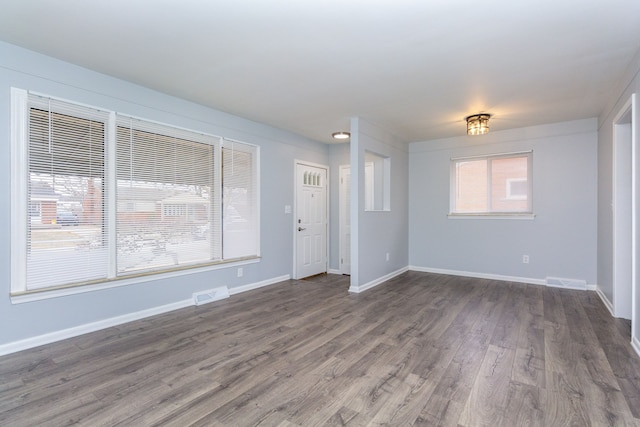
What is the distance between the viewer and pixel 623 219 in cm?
338

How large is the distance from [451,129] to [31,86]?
201 inches

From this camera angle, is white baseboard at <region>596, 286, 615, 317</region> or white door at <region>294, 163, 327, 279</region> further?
white door at <region>294, 163, 327, 279</region>

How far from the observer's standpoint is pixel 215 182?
4.16 meters

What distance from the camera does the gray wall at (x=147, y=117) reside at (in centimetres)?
256

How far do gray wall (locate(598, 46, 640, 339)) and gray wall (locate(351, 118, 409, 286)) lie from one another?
2.72 metres

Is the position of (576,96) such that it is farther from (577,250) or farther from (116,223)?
(116,223)

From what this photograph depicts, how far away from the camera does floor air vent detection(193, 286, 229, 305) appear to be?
12.8 ft

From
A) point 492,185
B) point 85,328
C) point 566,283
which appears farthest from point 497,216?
point 85,328

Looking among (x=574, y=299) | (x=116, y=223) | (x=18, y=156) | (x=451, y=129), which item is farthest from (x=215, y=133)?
(x=574, y=299)

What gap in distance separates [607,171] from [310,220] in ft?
13.6

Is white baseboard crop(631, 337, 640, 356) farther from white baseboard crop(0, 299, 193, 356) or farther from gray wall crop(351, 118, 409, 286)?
white baseboard crop(0, 299, 193, 356)

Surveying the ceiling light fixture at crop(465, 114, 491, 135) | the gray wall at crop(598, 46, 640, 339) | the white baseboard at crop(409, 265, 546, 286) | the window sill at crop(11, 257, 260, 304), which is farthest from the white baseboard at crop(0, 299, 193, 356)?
the gray wall at crop(598, 46, 640, 339)

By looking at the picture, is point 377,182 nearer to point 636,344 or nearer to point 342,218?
point 342,218

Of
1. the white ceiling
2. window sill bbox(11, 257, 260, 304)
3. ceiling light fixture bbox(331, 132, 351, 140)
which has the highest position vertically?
the white ceiling
